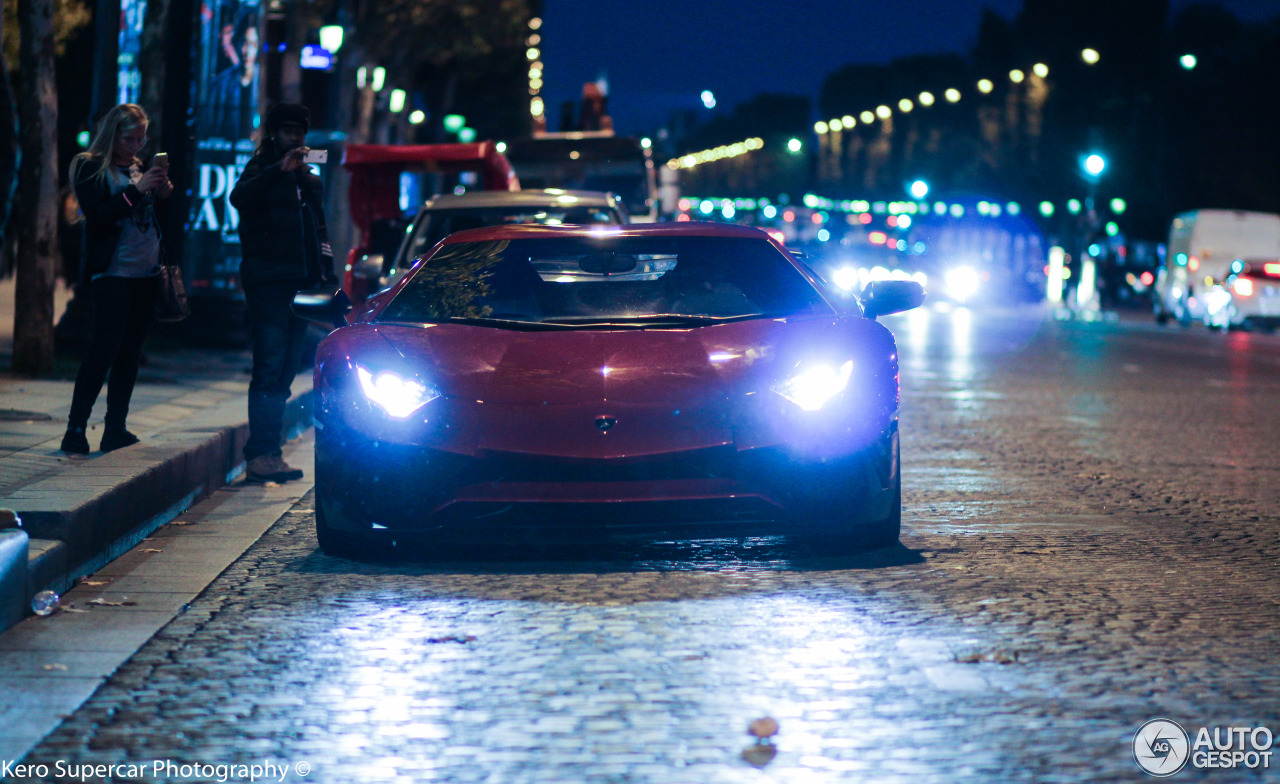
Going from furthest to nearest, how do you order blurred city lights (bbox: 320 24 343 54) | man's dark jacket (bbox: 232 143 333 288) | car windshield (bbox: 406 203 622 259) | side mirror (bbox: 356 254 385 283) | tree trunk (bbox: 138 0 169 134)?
1. blurred city lights (bbox: 320 24 343 54)
2. tree trunk (bbox: 138 0 169 134)
3. car windshield (bbox: 406 203 622 259)
4. side mirror (bbox: 356 254 385 283)
5. man's dark jacket (bbox: 232 143 333 288)

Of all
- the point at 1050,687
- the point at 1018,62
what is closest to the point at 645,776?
the point at 1050,687

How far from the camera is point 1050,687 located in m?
4.94

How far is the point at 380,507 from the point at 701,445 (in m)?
1.16

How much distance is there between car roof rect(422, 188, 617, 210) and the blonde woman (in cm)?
461

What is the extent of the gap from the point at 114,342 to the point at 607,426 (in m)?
3.62

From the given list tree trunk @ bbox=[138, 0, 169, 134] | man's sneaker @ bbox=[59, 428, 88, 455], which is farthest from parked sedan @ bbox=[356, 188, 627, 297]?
man's sneaker @ bbox=[59, 428, 88, 455]

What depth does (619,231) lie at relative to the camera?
7.84 meters

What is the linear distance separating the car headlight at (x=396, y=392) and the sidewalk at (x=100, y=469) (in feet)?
3.81

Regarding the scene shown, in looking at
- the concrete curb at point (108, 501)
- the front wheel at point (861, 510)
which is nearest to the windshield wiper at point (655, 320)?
the front wheel at point (861, 510)

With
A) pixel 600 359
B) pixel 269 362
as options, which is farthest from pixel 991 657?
pixel 269 362

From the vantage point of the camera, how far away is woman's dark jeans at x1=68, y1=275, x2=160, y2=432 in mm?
8875

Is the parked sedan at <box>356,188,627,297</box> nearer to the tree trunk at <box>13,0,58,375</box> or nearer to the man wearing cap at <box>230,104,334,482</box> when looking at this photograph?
the tree trunk at <box>13,0,58,375</box>

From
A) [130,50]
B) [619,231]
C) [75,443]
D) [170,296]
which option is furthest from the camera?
[130,50]

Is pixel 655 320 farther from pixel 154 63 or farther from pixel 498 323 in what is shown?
pixel 154 63
